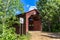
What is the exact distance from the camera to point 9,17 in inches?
711

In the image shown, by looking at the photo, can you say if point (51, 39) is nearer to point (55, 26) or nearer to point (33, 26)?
point (33, 26)

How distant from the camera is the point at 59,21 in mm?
36062

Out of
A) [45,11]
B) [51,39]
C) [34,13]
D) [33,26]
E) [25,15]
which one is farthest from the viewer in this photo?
[45,11]

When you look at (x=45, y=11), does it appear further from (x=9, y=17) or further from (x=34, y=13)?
(x=9, y=17)

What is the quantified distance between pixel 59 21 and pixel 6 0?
61.9 ft

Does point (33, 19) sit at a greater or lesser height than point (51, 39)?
greater

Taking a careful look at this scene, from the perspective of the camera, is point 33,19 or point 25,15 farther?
point 33,19

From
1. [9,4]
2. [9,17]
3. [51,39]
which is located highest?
[9,4]

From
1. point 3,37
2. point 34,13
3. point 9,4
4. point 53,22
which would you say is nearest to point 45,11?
point 53,22

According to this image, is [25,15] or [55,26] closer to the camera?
[25,15]

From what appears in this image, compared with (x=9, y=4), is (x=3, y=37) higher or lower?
lower

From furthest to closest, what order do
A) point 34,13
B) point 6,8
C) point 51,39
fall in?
point 34,13 → point 6,8 → point 51,39

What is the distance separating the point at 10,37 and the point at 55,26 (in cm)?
2861

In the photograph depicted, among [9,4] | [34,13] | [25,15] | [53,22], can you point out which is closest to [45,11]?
[53,22]
